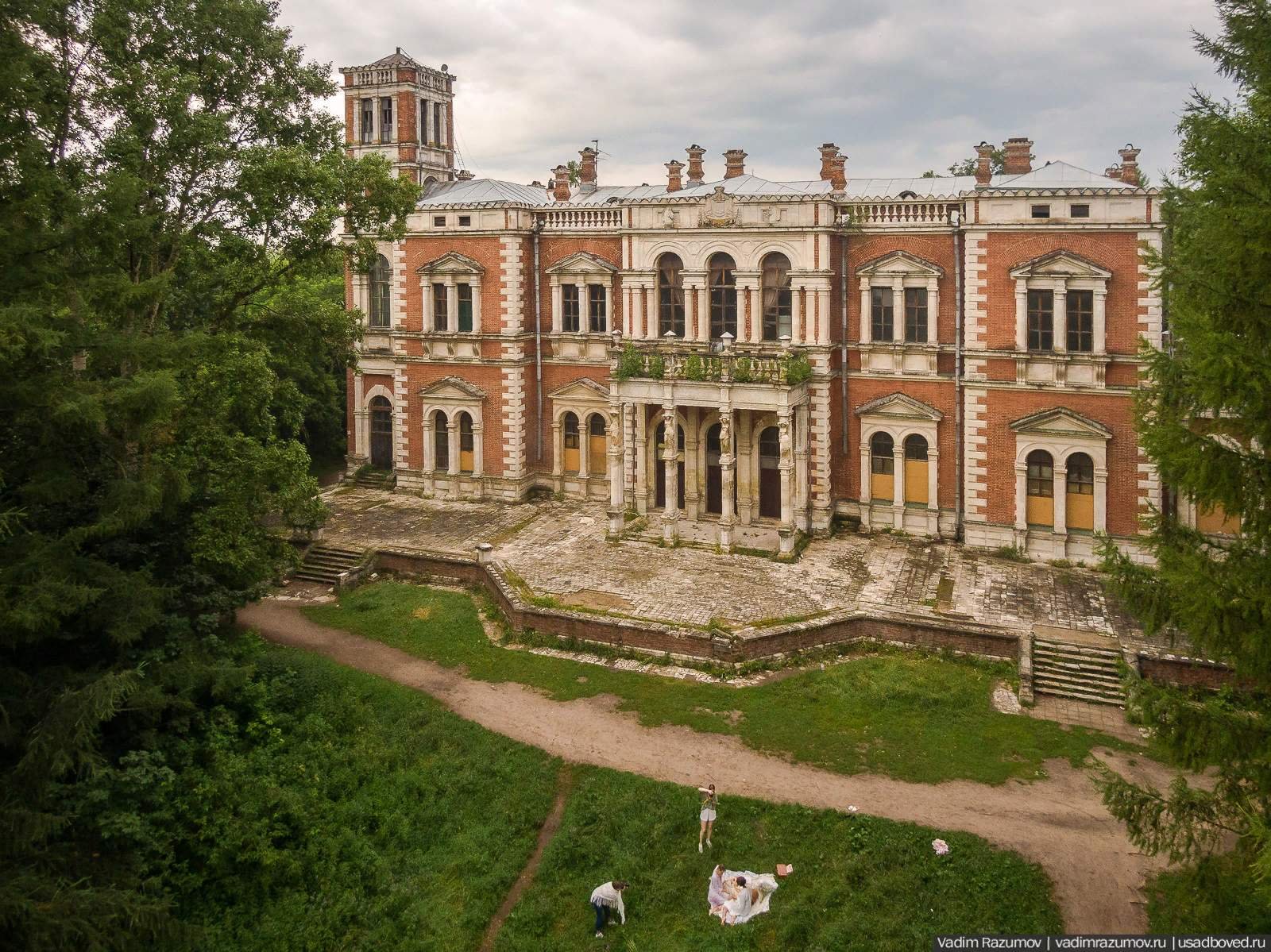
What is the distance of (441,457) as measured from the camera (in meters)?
35.1

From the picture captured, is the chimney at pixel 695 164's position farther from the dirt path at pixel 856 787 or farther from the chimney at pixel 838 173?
the dirt path at pixel 856 787

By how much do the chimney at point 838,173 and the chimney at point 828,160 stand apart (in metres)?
0.03

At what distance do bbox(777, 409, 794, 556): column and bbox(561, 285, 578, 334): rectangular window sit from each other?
9.10 meters

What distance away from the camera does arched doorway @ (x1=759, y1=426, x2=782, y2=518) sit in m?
30.3

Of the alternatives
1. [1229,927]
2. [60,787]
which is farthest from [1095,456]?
[60,787]

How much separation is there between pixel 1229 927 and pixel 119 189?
1755 cm

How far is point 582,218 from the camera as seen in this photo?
32.8m

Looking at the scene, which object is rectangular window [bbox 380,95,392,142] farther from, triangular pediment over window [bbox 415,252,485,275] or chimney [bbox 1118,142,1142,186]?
chimney [bbox 1118,142,1142,186]

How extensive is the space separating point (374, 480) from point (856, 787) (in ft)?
79.6

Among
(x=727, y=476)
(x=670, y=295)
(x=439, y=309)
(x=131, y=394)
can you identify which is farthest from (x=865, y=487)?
(x=131, y=394)

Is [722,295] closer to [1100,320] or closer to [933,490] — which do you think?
[933,490]

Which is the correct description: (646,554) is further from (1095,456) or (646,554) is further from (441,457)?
(1095,456)

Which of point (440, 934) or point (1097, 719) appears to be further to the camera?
point (1097, 719)

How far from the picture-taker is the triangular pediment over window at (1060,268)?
2597 centimetres
